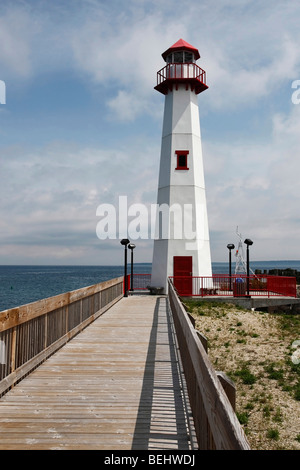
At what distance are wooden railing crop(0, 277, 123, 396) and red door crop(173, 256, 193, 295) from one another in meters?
12.1

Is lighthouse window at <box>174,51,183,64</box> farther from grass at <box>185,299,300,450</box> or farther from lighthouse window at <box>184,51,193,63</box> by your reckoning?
grass at <box>185,299,300,450</box>

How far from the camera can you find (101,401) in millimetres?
6137

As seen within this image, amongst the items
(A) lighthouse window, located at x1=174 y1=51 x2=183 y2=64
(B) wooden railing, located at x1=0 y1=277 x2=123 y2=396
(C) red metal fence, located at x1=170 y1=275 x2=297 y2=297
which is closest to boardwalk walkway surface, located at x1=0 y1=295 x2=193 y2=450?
(B) wooden railing, located at x1=0 y1=277 x2=123 y2=396

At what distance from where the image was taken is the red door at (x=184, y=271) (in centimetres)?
2402

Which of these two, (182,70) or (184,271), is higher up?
(182,70)

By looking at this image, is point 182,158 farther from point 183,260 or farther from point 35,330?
point 35,330

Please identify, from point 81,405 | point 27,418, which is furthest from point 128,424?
point 27,418

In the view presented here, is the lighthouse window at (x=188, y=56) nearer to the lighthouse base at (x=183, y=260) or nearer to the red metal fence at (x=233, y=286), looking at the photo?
the lighthouse base at (x=183, y=260)

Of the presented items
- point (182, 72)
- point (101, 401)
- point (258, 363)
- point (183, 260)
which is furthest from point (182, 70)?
point (101, 401)

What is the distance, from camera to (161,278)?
25.1m

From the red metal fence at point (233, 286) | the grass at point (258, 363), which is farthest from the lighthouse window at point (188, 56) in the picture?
the grass at point (258, 363)

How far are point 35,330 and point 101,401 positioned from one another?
218 centimetres
